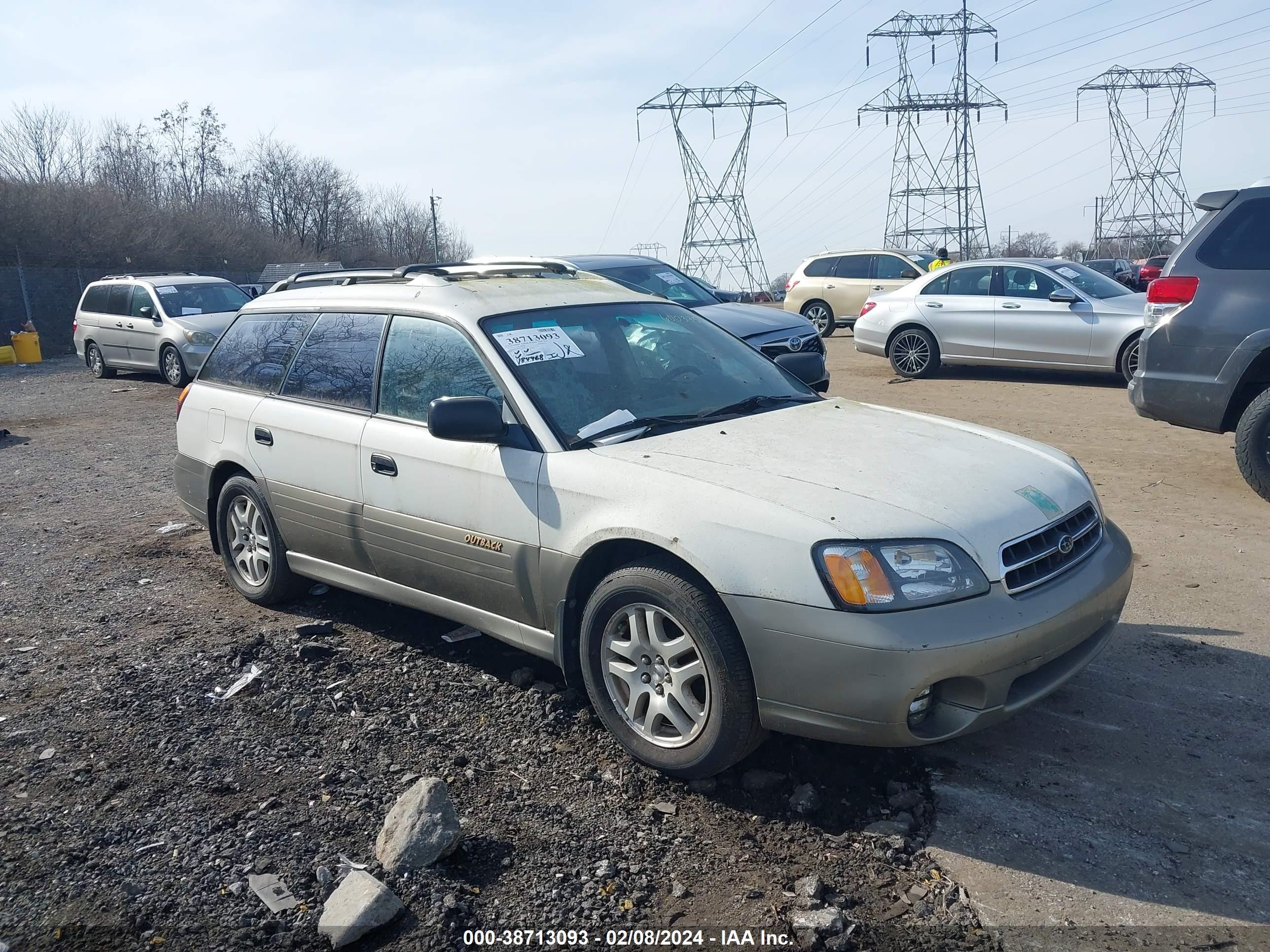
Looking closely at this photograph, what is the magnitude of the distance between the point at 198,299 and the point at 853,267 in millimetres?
12355

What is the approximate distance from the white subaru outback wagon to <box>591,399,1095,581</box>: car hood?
0.5 inches

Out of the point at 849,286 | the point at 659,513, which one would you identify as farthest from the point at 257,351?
the point at 849,286

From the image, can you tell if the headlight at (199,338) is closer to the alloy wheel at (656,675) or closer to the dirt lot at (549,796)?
the dirt lot at (549,796)

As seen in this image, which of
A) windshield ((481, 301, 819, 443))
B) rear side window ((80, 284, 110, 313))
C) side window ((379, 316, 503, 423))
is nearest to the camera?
windshield ((481, 301, 819, 443))

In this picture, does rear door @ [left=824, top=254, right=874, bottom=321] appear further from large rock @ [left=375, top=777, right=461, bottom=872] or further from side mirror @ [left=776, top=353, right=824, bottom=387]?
large rock @ [left=375, top=777, right=461, bottom=872]

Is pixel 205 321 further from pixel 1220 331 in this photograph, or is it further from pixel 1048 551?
pixel 1048 551

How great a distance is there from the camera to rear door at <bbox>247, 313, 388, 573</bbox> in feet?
15.0

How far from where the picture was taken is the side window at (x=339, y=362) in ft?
15.1

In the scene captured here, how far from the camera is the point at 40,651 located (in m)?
4.78

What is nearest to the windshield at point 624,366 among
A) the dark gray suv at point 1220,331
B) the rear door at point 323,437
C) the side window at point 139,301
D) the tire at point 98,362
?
the rear door at point 323,437

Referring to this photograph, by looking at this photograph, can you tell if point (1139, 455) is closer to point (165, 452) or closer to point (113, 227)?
point (165, 452)

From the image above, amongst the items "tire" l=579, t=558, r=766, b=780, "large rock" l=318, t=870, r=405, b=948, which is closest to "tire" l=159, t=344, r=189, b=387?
"tire" l=579, t=558, r=766, b=780

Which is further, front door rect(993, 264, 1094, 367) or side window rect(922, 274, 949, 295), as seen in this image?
side window rect(922, 274, 949, 295)

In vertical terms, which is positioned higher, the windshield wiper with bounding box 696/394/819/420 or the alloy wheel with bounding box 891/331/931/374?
the windshield wiper with bounding box 696/394/819/420
